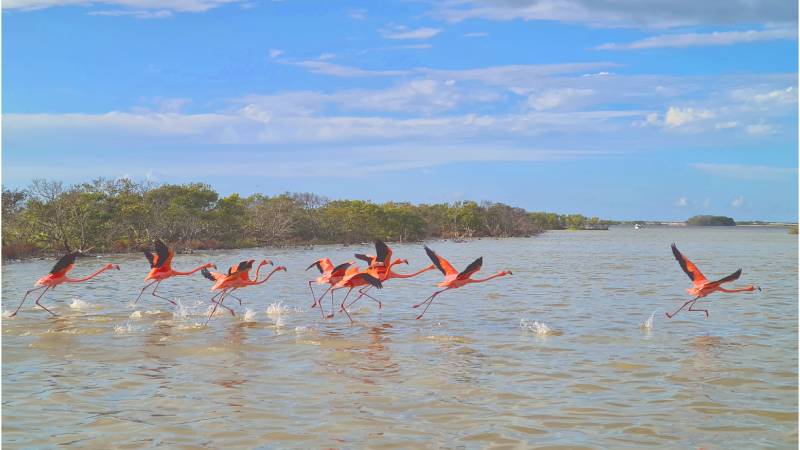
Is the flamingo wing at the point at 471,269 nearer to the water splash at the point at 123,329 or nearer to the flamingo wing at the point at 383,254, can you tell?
the flamingo wing at the point at 383,254

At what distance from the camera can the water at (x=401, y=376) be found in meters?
6.08

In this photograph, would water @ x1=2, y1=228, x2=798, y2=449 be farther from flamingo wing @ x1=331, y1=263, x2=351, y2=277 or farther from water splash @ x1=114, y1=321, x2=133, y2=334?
flamingo wing @ x1=331, y1=263, x2=351, y2=277

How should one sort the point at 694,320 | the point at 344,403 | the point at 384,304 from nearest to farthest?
1. the point at 344,403
2. the point at 694,320
3. the point at 384,304

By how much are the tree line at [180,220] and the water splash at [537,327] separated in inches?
931

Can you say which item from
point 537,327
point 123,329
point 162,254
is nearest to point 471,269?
point 537,327

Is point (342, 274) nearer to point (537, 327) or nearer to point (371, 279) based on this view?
point (371, 279)

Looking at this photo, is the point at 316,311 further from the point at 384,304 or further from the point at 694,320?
the point at 694,320

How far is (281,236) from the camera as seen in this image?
161ft

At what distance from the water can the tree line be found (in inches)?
749

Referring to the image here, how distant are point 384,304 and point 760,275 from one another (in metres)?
15.6

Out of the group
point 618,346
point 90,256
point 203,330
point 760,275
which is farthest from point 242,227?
point 618,346

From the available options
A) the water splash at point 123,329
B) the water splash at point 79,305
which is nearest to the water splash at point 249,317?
the water splash at point 123,329

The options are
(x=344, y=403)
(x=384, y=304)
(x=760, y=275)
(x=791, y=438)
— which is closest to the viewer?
(x=791, y=438)

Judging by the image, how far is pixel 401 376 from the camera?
8094 millimetres
